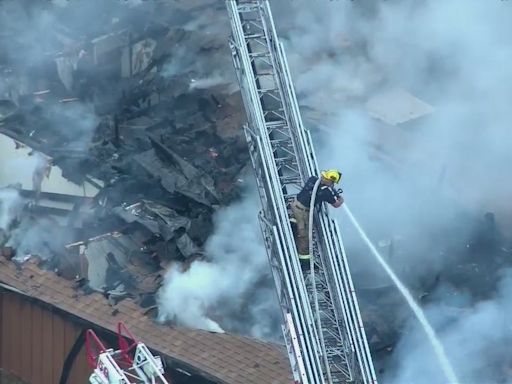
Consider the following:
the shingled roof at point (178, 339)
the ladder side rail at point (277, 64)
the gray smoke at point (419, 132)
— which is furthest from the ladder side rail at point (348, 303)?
the gray smoke at point (419, 132)

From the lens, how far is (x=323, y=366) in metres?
15.6

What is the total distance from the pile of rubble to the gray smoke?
2506mm

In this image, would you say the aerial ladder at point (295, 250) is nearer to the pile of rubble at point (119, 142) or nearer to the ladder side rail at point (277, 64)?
the ladder side rail at point (277, 64)

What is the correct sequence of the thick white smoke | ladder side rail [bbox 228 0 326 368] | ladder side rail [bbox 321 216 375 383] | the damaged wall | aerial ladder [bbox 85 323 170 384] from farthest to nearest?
1. the thick white smoke
2. the damaged wall
3. ladder side rail [bbox 228 0 326 368]
4. ladder side rail [bbox 321 216 375 383]
5. aerial ladder [bbox 85 323 170 384]

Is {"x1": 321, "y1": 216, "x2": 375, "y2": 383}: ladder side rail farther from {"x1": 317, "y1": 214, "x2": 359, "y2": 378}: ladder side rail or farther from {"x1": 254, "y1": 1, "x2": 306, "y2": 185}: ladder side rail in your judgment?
{"x1": 254, "y1": 1, "x2": 306, "y2": 185}: ladder side rail

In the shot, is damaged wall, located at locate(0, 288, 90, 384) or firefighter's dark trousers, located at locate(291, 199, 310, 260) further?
damaged wall, located at locate(0, 288, 90, 384)

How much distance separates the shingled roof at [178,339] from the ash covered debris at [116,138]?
406mm

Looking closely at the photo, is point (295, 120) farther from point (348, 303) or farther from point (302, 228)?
point (348, 303)

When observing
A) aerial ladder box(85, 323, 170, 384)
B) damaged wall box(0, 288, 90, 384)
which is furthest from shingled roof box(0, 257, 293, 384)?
aerial ladder box(85, 323, 170, 384)

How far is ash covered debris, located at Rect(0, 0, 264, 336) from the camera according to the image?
70.8ft

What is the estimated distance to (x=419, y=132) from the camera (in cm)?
2739

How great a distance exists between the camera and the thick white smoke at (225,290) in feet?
63.7

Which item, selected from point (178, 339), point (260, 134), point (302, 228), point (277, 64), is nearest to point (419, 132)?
point (277, 64)

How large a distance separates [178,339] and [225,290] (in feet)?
6.24
